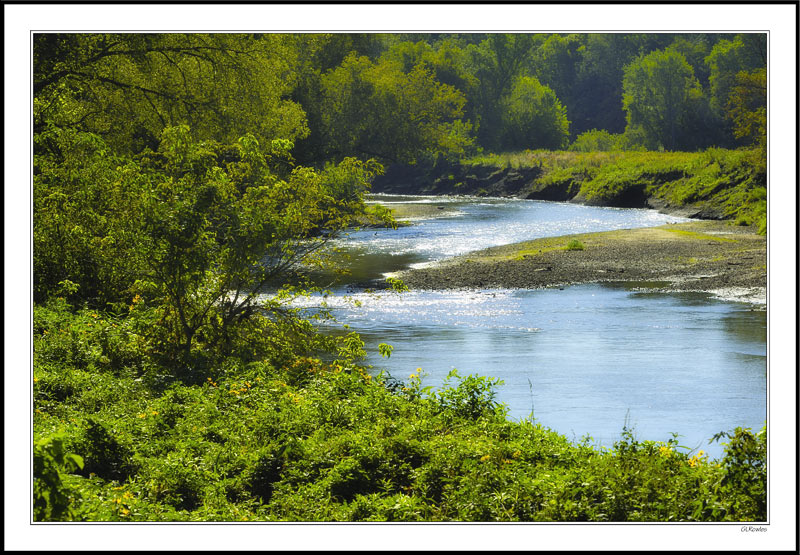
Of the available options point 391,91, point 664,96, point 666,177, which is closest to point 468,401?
point 391,91

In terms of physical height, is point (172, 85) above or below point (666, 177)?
below

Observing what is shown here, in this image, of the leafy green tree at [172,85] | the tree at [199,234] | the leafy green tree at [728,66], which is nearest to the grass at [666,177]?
the leafy green tree at [728,66]

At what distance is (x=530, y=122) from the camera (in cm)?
9025

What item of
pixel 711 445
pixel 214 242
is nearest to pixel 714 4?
pixel 711 445

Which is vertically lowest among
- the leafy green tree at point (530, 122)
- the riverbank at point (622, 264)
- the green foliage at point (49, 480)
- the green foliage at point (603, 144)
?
the green foliage at point (49, 480)

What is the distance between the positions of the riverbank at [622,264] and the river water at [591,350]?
44.1 inches

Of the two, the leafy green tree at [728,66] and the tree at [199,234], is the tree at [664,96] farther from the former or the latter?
the tree at [199,234]

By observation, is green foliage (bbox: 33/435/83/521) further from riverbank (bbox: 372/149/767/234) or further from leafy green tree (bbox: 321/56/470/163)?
leafy green tree (bbox: 321/56/470/163)

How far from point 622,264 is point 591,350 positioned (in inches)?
510

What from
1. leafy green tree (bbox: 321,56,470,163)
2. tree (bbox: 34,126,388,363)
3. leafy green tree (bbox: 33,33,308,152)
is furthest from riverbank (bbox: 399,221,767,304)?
leafy green tree (bbox: 321,56,470,163)

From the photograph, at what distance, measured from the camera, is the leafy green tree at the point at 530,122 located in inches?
3541

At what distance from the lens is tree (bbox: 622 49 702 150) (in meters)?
80.4

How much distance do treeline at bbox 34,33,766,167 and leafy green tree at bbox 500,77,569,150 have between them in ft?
0.42

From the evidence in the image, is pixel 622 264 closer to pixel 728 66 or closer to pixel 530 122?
pixel 728 66
